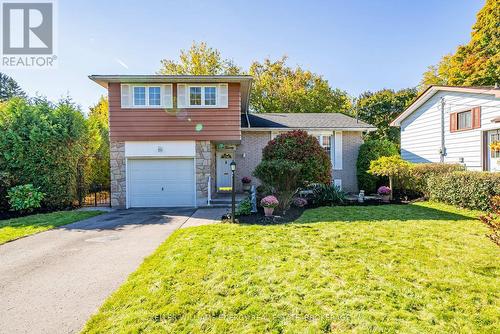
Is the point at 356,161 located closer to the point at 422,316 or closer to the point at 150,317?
the point at 422,316

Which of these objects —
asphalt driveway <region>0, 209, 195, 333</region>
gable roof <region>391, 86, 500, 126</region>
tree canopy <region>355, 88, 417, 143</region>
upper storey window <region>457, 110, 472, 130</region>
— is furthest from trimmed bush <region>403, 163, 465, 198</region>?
tree canopy <region>355, 88, 417, 143</region>

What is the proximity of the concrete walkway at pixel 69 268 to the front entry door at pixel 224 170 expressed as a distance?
5.98 metres

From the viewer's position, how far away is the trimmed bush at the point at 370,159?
45.4 feet

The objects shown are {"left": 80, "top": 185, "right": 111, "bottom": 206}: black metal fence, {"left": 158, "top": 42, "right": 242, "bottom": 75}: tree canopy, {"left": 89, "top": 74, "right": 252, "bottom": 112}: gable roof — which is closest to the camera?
{"left": 89, "top": 74, "right": 252, "bottom": 112}: gable roof

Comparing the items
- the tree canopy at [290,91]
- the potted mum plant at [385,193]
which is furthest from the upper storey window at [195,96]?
the tree canopy at [290,91]

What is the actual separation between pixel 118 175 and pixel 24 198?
324cm

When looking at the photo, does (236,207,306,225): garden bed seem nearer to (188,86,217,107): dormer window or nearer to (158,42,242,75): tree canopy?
(188,86,217,107): dormer window

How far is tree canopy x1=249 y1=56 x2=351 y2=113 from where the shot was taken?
25.4 metres

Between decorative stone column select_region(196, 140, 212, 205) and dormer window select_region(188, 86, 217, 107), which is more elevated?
dormer window select_region(188, 86, 217, 107)

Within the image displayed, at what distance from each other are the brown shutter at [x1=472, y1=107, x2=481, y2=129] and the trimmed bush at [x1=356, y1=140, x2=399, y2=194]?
3.54 metres

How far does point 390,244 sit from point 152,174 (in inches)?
382

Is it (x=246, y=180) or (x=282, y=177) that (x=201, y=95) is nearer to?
(x=246, y=180)

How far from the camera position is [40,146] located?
1039 centimetres

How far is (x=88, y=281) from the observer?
13.7ft
